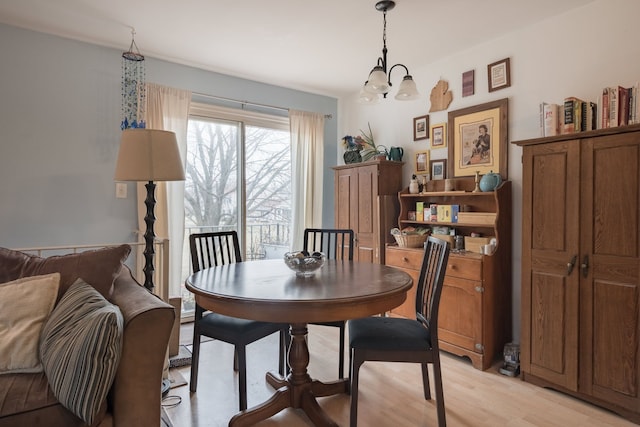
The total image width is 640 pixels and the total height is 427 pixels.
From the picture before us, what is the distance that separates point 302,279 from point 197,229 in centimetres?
205

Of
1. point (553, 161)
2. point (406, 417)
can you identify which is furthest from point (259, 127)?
point (406, 417)

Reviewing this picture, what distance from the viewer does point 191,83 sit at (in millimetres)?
3535

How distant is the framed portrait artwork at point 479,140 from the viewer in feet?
9.69

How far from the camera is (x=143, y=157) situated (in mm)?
2230

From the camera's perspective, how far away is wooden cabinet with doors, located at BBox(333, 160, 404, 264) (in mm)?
3547

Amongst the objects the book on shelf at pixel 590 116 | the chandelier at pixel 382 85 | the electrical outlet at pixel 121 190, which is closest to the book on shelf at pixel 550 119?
the book on shelf at pixel 590 116

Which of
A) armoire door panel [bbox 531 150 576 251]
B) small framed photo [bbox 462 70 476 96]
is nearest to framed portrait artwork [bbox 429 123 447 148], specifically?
small framed photo [bbox 462 70 476 96]

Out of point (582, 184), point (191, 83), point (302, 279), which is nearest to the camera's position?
point (302, 279)

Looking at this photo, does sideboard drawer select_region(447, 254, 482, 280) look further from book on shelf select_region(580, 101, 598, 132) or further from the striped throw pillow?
the striped throw pillow

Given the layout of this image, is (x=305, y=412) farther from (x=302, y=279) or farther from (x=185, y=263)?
(x=185, y=263)

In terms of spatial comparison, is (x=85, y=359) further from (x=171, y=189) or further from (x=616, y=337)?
(x=616, y=337)

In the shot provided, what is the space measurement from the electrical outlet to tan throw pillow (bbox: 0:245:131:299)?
137 centimetres

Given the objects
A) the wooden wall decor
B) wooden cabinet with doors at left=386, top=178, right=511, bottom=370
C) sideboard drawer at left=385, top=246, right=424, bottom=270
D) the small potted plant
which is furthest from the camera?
the small potted plant

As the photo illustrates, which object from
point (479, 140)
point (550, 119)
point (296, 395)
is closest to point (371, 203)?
point (479, 140)
